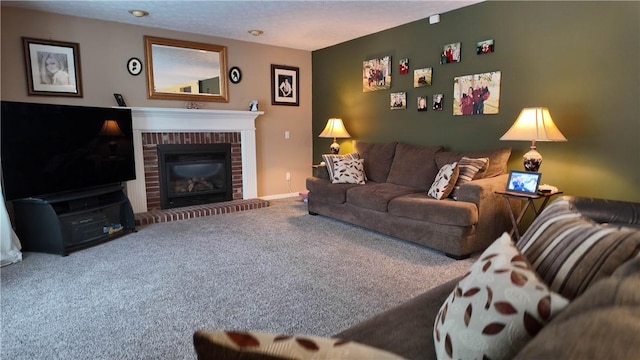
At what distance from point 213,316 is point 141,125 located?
3.21 metres

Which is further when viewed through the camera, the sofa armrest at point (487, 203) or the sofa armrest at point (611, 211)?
the sofa armrest at point (487, 203)

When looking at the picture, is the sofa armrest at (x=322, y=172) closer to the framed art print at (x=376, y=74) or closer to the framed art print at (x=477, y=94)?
the framed art print at (x=376, y=74)

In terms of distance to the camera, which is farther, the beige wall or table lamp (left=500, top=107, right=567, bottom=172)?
the beige wall

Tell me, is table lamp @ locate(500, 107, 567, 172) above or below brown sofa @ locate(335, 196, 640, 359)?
above

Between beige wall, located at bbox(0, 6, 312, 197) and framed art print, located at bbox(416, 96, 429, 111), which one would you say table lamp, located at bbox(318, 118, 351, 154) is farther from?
framed art print, located at bbox(416, 96, 429, 111)

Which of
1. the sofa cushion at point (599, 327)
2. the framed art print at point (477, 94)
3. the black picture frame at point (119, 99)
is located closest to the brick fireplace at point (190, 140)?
the black picture frame at point (119, 99)

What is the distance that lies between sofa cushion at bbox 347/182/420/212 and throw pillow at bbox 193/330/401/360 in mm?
3139

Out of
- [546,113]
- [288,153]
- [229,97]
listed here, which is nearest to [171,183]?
[229,97]

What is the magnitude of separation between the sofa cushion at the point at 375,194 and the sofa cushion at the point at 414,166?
114 mm

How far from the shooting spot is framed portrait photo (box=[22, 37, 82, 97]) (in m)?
3.96

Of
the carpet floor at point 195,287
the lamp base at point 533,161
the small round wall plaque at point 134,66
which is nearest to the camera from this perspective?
the carpet floor at point 195,287

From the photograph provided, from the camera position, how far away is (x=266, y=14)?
4.14 meters

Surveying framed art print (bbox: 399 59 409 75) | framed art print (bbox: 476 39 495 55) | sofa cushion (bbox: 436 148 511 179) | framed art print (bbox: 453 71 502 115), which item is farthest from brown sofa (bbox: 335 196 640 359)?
framed art print (bbox: 399 59 409 75)

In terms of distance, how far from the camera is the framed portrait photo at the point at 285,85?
575 centimetres
